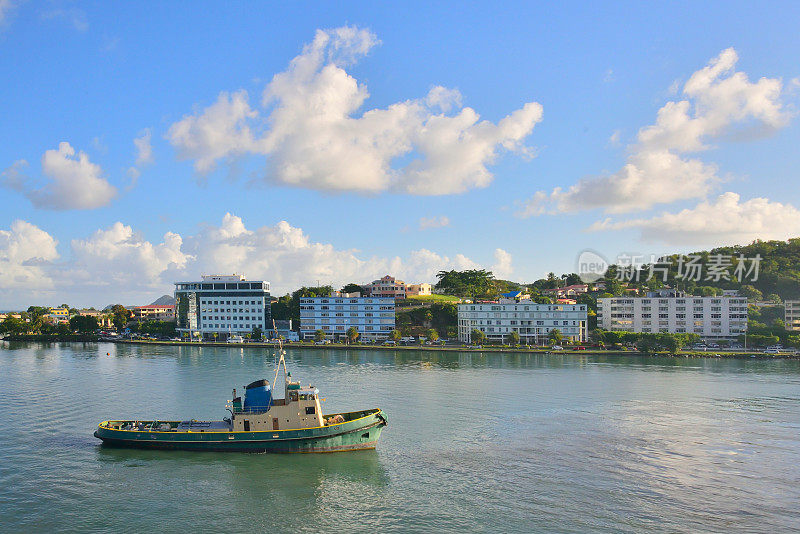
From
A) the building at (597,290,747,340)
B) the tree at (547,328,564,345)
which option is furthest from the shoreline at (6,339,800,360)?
the building at (597,290,747,340)

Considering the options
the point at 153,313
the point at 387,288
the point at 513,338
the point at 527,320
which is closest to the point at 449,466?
the point at 513,338

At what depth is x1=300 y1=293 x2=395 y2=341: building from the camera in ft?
373

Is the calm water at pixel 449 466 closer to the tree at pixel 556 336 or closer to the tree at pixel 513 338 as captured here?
the tree at pixel 556 336

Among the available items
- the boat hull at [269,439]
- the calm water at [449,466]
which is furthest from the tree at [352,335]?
the boat hull at [269,439]

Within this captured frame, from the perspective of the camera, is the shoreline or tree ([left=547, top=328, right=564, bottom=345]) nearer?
the shoreline

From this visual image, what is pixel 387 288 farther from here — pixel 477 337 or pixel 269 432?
pixel 269 432

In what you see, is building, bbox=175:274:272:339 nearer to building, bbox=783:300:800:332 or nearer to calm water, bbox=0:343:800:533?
calm water, bbox=0:343:800:533

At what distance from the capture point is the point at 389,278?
143375mm

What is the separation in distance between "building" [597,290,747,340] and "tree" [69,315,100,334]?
109946 mm

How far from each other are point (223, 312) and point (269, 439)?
9509 cm

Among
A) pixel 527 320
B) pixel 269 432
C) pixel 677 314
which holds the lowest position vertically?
pixel 269 432

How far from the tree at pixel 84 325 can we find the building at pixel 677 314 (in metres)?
110

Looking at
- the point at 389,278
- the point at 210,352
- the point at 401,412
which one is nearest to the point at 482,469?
the point at 401,412

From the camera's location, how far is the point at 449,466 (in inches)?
1174
